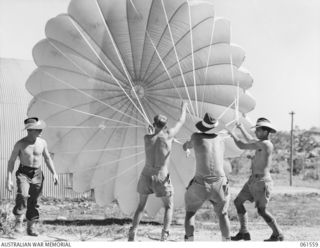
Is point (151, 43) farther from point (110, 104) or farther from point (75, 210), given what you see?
point (75, 210)

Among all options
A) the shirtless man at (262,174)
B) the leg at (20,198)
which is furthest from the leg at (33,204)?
the shirtless man at (262,174)

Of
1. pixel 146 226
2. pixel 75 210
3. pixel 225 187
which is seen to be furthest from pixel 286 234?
pixel 75 210

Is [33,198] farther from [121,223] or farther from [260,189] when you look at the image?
[121,223]

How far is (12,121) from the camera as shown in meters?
17.0

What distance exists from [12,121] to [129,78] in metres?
7.05

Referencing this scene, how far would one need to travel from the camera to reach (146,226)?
39.3ft

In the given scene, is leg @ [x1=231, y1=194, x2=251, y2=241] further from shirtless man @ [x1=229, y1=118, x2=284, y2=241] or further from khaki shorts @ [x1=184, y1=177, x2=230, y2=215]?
khaki shorts @ [x1=184, y1=177, x2=230, y2=215]

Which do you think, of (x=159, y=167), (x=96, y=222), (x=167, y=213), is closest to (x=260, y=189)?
(x=167, y=213)

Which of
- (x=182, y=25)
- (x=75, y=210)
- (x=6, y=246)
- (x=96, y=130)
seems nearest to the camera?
(x=6, y=246)

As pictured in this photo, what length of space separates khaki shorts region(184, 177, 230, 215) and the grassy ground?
2437 mm

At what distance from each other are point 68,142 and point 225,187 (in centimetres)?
458

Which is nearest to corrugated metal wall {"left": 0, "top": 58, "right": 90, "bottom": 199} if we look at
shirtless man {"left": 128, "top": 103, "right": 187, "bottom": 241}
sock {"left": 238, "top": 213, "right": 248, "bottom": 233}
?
sock {"left": 238, "top": 213, "right": 248, "bottom": 233}

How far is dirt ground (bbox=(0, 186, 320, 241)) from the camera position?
33.0 ft

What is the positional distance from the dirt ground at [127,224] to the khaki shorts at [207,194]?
2.36 meters
